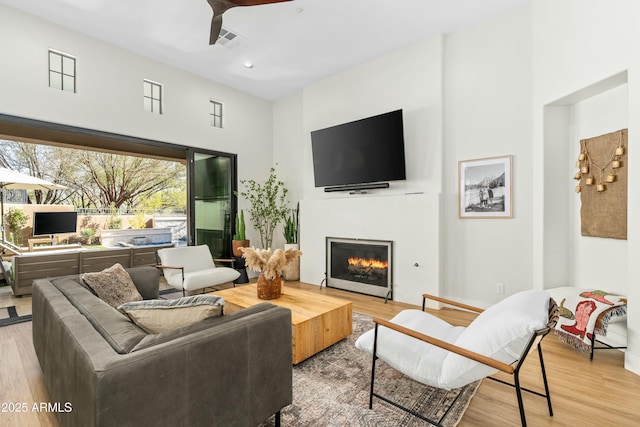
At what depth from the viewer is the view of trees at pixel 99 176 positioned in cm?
725

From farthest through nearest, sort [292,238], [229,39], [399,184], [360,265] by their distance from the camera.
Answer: [292,238], [360,265], [399,184], [229,39]

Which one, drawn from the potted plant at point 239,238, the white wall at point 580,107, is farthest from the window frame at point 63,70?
the white wall at point 580,107

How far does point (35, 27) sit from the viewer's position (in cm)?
346

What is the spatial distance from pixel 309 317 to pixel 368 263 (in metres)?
2.12

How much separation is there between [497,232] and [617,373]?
163 cm

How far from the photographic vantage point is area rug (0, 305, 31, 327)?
3.31 meters

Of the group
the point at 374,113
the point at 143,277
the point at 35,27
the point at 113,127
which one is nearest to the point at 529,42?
the point at 374,113

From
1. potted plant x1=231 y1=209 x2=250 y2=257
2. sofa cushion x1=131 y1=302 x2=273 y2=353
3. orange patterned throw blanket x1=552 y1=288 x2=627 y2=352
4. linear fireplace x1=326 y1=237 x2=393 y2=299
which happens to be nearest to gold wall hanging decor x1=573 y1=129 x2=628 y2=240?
orange patterned throw blanket x1=552 y1=288 x2=627 y2=352

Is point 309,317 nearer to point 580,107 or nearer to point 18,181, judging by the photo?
point 580,107

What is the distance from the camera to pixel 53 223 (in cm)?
559

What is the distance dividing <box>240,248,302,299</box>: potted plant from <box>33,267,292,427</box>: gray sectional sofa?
48.9 inches

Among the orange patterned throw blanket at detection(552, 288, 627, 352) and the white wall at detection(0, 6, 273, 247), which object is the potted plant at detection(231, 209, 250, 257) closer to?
the white wall at detection(0, 6, 273, 247)

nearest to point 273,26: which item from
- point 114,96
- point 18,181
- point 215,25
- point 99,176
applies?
point 215,25

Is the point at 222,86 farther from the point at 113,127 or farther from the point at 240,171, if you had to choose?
the point at 113,127
